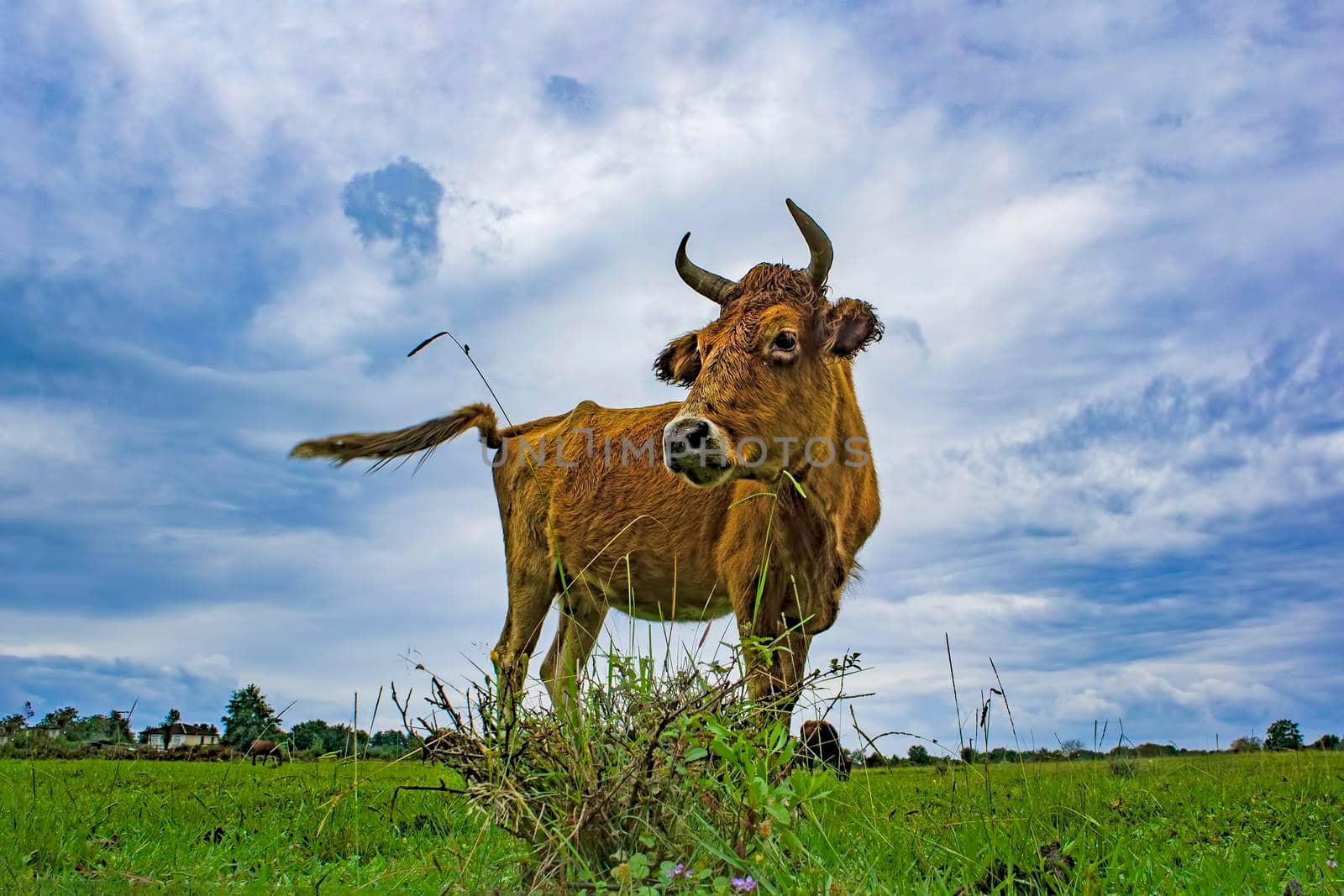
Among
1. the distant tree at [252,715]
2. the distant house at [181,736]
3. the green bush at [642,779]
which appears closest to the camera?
the green bush at [642,779]

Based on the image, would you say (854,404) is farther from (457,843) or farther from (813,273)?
(457,843)

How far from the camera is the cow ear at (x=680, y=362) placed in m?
7.12

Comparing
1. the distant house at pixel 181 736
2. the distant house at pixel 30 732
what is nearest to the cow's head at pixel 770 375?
the distant house at pixel 30 732

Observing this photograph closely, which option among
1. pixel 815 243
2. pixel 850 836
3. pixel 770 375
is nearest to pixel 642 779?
pixel 850 836

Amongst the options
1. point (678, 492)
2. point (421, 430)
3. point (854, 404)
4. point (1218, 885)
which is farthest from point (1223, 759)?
point (421, 430)

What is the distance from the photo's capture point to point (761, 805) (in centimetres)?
258

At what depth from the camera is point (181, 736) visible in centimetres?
1004

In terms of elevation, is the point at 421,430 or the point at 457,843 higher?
the point at 421,430

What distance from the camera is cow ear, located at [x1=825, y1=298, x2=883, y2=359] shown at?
6477 millimetres

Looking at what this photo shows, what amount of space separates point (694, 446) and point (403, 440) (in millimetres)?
3923

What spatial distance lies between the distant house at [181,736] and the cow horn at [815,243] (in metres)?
7.37

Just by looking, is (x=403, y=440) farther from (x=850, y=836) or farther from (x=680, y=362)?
(x=850, y=836)

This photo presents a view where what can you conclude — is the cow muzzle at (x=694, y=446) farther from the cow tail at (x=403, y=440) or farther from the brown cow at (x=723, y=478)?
the cow tail at (x=403, y=440)

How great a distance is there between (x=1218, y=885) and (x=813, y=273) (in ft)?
15.5
